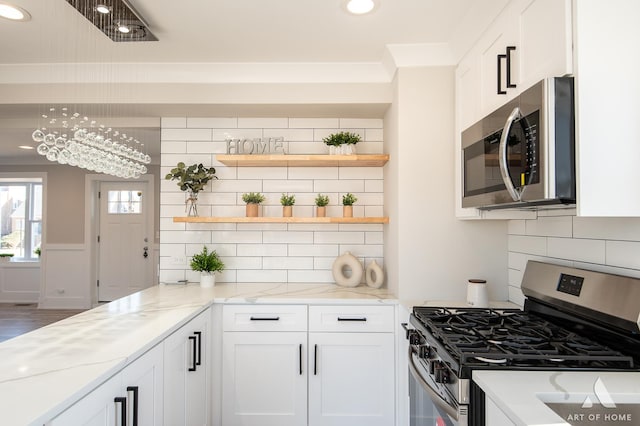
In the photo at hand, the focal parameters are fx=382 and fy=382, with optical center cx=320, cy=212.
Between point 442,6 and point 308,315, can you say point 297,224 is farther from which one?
point 442,6

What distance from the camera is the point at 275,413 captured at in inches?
89.4

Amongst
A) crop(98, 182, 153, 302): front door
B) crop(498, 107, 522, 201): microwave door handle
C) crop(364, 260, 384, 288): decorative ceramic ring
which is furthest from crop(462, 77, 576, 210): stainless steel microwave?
crop(98, 182, 153, 302): front door

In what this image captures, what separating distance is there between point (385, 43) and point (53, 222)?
5912mm

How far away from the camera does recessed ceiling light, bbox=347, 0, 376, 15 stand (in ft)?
5.96

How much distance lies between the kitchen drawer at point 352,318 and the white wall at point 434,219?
0.17 meters

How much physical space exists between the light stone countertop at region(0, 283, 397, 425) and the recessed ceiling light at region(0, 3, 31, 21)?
151 centimetres

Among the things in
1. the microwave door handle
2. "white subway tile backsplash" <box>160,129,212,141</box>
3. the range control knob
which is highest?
"white subway tile backsplash" <box>160,129,212,141</box>

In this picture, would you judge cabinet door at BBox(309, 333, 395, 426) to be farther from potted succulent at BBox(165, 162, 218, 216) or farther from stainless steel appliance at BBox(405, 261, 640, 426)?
potted succulent at BBox(165, 162, 218, 216)

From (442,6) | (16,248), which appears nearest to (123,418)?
(442,6)

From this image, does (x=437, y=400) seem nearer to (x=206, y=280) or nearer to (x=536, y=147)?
(x=536, y=147)

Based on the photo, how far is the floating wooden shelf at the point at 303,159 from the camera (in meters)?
2.58

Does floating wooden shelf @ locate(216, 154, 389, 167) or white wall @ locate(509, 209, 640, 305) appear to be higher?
floating wooden shelf @ locate(216, 154, 389, 167)

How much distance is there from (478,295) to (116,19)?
7.67ft

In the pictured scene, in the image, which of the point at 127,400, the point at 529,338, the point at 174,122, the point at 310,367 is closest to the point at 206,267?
the point at 310,367
